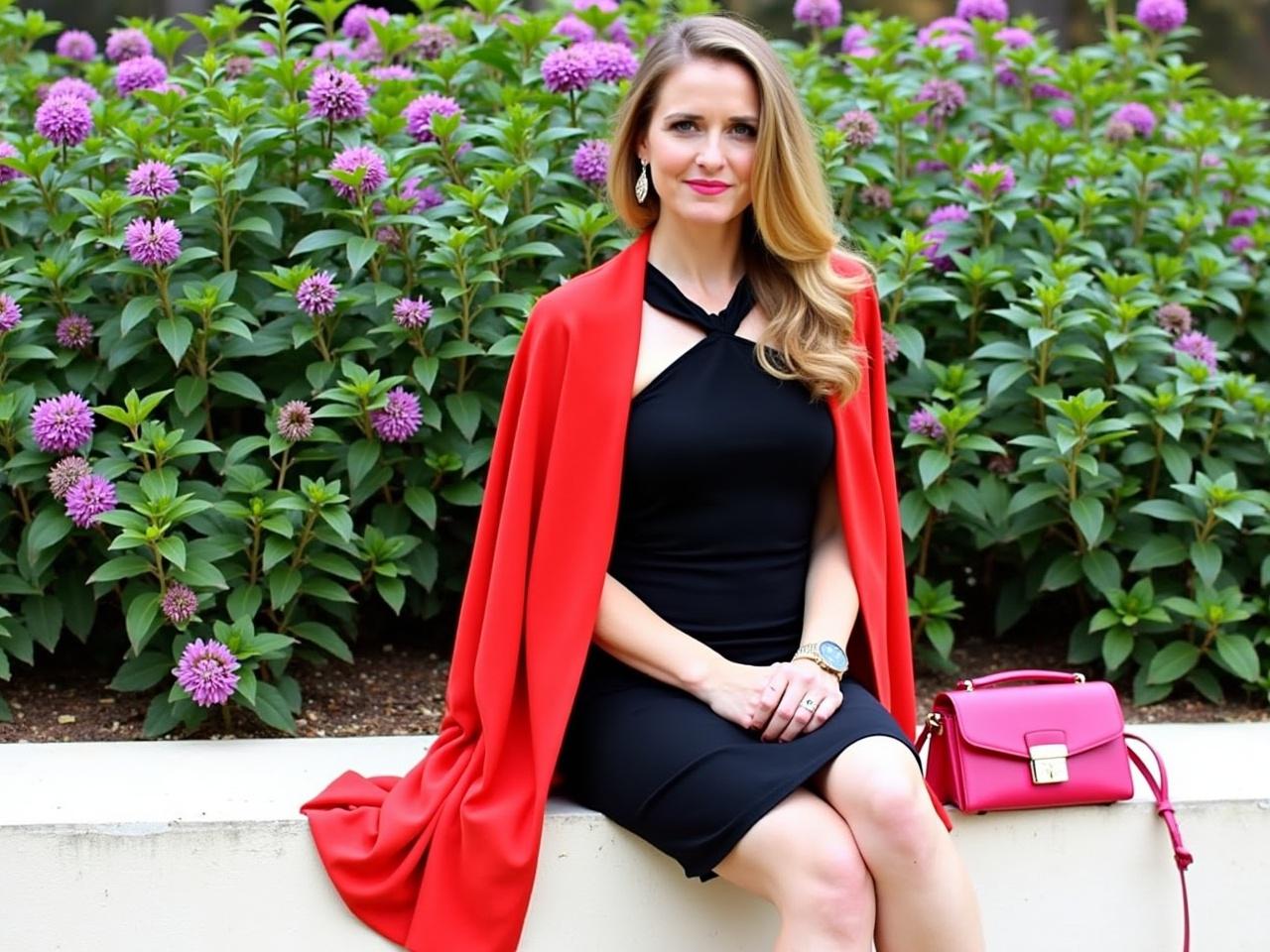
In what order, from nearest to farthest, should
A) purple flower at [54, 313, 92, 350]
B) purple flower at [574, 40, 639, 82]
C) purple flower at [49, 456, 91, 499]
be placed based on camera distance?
1. purple flower at [49, 456, 91, 499]
2. purple flower at [54, 313, 92, 350]
3. purple flower at [574, 40, 639, 82]

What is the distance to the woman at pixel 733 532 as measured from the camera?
106 inches

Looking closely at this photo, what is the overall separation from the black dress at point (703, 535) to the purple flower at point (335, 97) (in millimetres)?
1052

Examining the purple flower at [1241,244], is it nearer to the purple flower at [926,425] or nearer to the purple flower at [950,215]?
the purple flower at [950,215]

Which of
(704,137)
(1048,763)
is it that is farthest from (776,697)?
(704,137)

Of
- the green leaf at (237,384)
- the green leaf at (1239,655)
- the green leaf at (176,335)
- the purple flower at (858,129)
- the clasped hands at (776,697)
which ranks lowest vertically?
the green leaf at (1239,655)

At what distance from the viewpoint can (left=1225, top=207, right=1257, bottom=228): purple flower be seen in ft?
14.6

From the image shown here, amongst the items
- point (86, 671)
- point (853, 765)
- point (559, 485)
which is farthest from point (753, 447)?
point (86, 671)

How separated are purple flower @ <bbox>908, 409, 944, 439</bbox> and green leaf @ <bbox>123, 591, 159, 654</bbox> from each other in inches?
64.0

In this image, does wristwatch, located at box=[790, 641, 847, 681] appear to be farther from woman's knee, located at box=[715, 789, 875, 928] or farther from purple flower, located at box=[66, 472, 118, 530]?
purple flower, located at box=[66, 472, 118, 530]

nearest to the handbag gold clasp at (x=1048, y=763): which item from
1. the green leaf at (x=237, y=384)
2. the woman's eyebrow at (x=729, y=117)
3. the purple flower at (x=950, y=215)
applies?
the woman's eyebrow at (x=729, y=117)

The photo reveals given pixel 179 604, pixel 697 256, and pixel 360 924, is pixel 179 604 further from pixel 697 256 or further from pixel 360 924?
pixel 697 256

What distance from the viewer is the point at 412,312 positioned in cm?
355

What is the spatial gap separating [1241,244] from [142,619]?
2792 millimetres

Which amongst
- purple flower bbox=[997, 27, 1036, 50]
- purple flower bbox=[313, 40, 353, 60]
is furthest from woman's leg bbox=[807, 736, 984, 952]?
purple flower bbox=[997, 27, 1036, 50]
